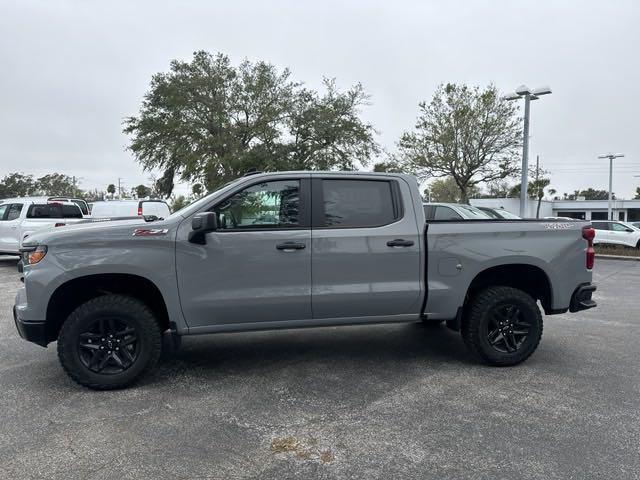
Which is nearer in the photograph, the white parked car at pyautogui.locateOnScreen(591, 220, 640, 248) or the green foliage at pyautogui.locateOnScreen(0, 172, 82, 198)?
the white parked car at pyautogui.locateOnScreen(591, 220, 640, 248)

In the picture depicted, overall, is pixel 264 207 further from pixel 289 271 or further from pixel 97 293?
pixel 97 293

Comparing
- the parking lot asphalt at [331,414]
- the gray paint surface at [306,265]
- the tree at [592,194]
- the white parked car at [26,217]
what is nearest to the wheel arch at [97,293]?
Answer: the gray paint surface at [306,265]

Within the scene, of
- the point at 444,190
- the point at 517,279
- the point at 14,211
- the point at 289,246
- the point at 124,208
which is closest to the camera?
the point at 289,246

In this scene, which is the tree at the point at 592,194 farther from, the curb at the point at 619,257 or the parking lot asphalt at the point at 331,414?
the parking lot asphalt at the point at 331,414

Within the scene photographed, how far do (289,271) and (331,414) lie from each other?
4.22 ft

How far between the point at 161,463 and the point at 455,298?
2.96m

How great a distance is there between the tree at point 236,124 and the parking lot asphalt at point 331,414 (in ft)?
62.9

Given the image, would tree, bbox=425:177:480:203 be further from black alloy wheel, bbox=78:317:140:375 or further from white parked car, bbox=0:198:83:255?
black alloy wheel, bbox=78:317:140:375

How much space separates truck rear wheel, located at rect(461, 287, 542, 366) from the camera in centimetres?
475

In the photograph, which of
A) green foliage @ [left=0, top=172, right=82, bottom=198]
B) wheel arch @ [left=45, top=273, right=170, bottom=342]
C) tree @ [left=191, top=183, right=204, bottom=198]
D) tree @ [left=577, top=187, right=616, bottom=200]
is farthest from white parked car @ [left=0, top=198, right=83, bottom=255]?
tree @ [left=577, top=187, right=616, bottom=200]

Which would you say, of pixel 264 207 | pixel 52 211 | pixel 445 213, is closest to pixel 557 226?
pixel 264 207

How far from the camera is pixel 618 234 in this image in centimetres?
2102

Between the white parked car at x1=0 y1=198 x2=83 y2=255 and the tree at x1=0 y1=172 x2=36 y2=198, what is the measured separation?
184 ft

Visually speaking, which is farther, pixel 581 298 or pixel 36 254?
pixel 581 298
